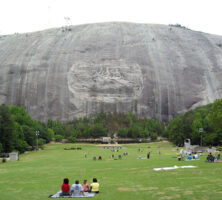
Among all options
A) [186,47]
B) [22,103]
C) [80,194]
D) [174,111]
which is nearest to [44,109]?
[22,103]

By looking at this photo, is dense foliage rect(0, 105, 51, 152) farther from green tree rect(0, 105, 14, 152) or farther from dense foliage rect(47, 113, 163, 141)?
dense foliage rect(47, 113, 163, 141)

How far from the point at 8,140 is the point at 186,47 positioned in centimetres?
7413

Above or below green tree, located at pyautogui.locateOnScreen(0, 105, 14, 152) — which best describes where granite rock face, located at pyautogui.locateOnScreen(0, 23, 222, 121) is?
above

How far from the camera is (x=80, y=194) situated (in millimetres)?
11727

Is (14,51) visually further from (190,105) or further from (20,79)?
(190,105)

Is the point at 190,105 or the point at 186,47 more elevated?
the point at 186,47

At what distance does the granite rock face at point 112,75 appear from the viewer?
8744 cm

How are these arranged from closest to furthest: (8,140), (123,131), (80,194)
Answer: (80,194) → (8,140) → (123,131)

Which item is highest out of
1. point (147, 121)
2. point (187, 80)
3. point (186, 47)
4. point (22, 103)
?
point (186, 47)

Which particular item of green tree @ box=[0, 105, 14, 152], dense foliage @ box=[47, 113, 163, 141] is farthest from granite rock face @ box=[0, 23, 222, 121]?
green tree @ box=[0, 105, 14, 152]

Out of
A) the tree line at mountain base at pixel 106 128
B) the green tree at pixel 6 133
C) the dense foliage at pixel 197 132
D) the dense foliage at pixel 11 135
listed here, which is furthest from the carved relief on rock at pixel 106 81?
the green tree at pixel 6 133

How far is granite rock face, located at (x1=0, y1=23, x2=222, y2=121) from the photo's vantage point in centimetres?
8744

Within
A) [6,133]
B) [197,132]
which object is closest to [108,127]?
[197,132]

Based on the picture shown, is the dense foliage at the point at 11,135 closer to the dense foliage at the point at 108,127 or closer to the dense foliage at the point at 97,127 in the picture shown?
the dense foliage at the point at 97,127
